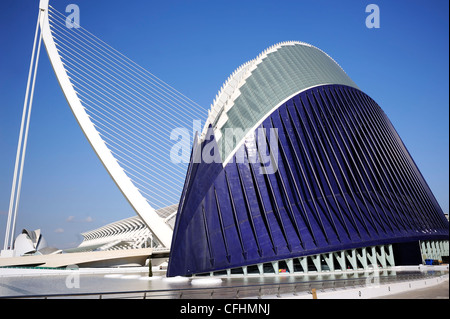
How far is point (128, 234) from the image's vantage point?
242 ft

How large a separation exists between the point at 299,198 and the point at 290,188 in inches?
37.3

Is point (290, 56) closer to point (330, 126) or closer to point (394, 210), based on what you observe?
point (330, 126)

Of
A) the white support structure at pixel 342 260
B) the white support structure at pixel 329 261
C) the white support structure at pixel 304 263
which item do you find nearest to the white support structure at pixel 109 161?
the white support structure at pixel 304 263

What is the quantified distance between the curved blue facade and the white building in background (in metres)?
22.3

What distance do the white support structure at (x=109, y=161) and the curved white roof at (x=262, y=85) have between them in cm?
641

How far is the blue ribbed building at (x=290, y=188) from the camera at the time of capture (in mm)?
22484

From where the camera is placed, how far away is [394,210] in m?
30.4

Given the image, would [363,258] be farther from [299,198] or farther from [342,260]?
[299,198]

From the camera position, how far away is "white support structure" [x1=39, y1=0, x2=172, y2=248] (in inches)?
1003

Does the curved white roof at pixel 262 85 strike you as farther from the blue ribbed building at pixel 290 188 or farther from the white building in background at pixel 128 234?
the white building in background at pixel 128 234

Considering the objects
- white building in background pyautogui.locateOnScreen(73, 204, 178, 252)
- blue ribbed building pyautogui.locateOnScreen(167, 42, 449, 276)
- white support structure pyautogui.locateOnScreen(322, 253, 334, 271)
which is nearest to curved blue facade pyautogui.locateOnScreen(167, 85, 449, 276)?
blue ribbed building pyautogui.locateOnScreen(167, 42, 449, 276)

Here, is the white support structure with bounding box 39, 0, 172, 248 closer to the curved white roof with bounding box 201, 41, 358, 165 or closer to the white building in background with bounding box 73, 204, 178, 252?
the curved white roof with bounding box 201, 41, 358, 165

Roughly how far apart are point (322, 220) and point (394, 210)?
372 inches
